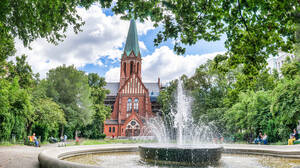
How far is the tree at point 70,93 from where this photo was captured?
107 feet

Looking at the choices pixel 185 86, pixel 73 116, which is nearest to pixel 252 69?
pixel 73 116

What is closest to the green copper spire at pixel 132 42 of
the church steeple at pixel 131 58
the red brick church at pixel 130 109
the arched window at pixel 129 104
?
the church steeple at pixel 131 58

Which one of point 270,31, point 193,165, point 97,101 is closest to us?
point 270,31

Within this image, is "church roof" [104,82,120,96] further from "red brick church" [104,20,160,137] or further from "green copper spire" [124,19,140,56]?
"green copper spire" [124,19,140,56]

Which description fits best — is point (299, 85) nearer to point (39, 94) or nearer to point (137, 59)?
point (39, 94)


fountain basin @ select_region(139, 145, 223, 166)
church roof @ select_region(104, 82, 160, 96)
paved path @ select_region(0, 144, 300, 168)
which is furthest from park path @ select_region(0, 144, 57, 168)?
church roof @ select_region(104, 82, 160, 96)

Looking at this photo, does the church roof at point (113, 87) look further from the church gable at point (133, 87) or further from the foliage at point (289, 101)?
the foliage at point (289, 101)

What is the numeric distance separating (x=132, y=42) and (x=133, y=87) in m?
15.7

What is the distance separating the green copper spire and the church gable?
1079 centimetres

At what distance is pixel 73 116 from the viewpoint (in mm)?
32812

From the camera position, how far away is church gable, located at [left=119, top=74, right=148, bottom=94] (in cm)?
5775

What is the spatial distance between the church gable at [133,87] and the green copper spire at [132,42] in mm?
10788

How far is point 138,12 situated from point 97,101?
136ft

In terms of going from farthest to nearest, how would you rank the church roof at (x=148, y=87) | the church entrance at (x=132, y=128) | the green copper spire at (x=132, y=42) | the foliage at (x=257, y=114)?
the church roof at (x=148, y=87), the green copper spire at (x=132, y=42), the church entrance at (x=132, y=128), the foliage at (x=257, y=114)
